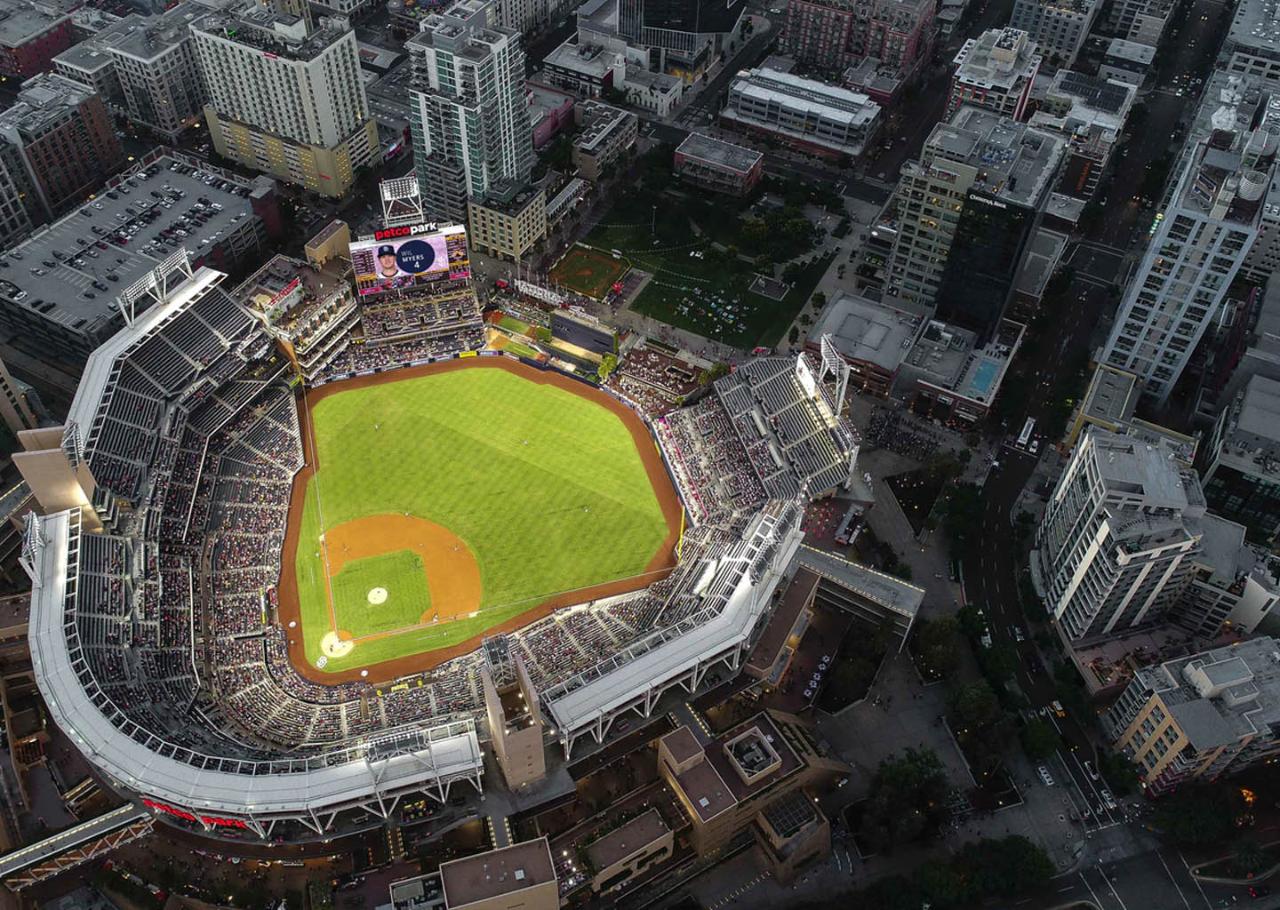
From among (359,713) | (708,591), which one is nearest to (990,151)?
(708,591)

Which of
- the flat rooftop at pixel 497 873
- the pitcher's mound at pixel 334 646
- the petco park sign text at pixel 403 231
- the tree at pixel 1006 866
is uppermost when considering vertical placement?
the petco park sign text at pixel 403 231

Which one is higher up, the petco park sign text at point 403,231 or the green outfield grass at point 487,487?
the petco park sign text at point 403,231

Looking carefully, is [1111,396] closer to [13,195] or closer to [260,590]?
[260,590]

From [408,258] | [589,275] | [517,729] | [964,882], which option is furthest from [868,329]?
[517,729]

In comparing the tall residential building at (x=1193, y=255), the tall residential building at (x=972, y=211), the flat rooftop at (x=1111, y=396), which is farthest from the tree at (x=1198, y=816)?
the tall residential building at (x=972, y=211)

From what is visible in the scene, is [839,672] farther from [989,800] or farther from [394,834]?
[394,834]

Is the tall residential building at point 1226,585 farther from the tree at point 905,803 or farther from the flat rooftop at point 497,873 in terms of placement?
the flat rooftop at point 497,873

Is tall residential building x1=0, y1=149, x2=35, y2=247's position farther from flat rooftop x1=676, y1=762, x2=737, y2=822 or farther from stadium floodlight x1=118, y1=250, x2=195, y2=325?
flat rooftop x1=676, y1=762, x2=737, y2=822
